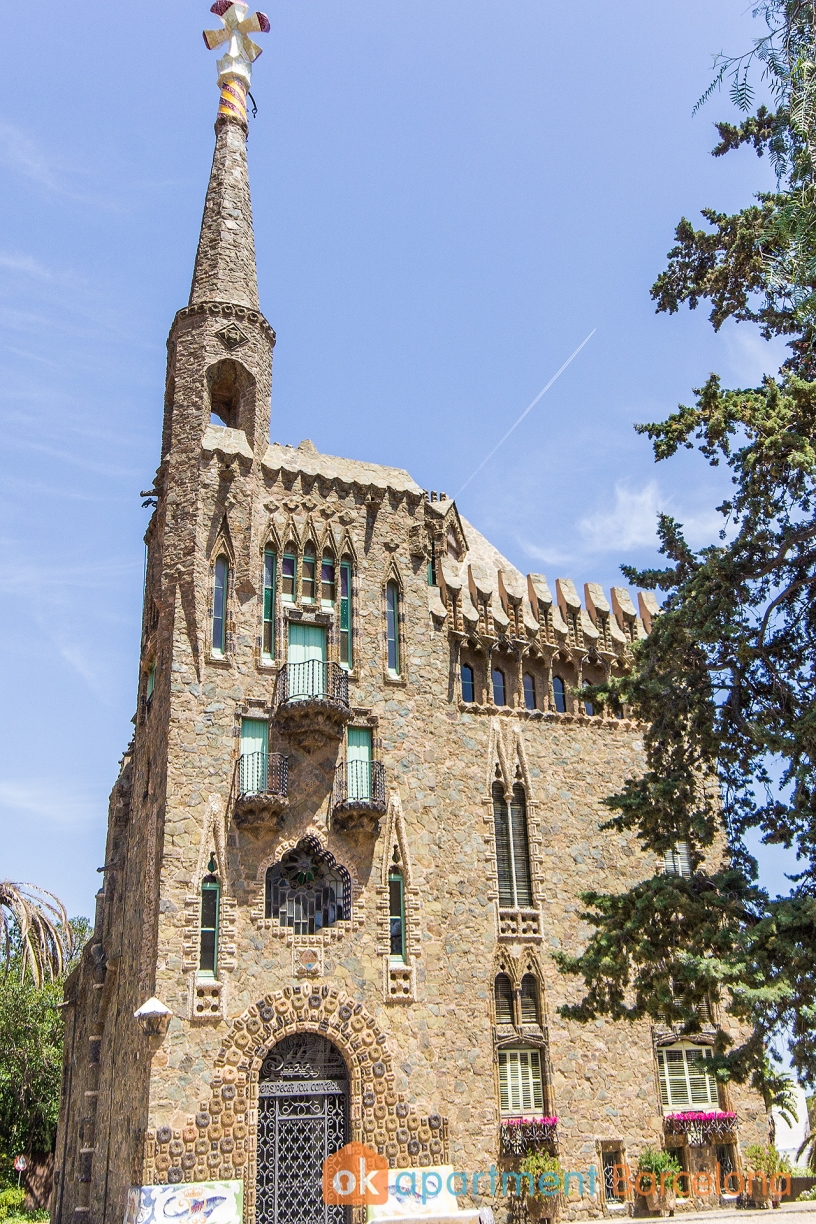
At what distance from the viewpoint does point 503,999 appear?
83.7ft

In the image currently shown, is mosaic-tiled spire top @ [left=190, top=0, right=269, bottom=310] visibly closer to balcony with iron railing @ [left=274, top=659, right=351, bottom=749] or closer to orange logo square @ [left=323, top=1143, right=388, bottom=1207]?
balcony with iron railing @ [left=274, top=659, right=351, bottom=749]

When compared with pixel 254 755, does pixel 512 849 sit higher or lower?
lower

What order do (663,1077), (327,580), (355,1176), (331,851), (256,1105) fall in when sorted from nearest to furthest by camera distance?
(256,1105) → (355,1176) → (331,851) → (663,1077) → (327,580)

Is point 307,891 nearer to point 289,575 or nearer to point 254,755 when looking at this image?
point 254,755

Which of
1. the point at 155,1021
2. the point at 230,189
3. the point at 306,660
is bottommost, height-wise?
the point at 155,1021

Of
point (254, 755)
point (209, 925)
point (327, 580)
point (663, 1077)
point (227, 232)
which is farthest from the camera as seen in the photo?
point (227, 232)

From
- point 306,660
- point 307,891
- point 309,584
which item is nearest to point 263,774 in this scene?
point 307,891

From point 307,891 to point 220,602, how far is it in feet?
22.4

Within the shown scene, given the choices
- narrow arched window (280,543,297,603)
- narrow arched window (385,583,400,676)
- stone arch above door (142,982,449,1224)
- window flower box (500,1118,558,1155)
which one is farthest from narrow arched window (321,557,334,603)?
window flower box (500,1118,558,1155)

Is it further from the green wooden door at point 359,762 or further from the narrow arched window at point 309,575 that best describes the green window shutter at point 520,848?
the narrow arched window at point 309,575

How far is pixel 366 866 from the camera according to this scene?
79.5ft

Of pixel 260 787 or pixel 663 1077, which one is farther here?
pixel 663 1077

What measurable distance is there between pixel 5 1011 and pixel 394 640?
22.4m

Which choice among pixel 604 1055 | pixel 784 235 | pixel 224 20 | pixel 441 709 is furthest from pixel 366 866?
pixel 224 20
